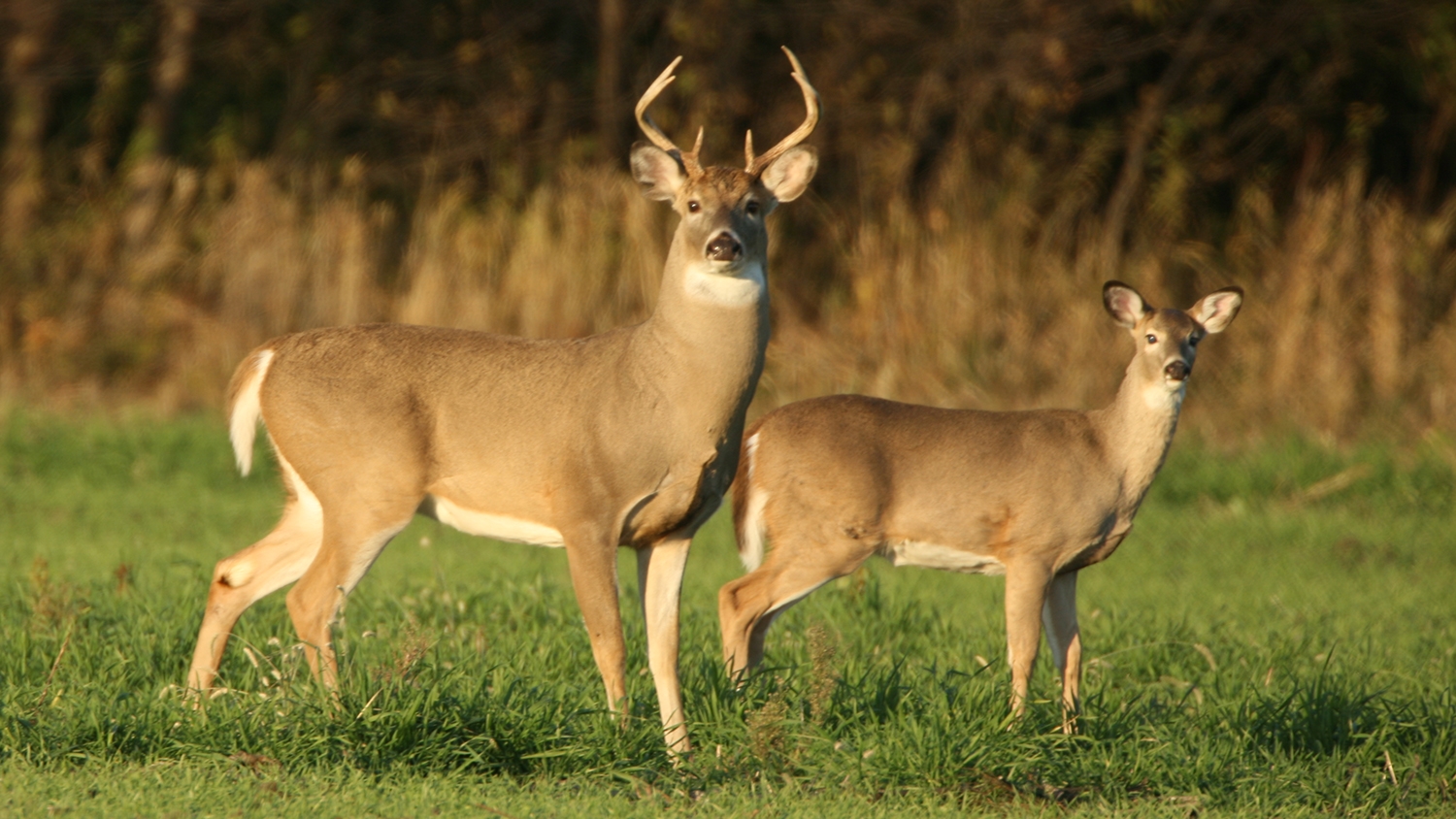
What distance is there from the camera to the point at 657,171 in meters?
5.21

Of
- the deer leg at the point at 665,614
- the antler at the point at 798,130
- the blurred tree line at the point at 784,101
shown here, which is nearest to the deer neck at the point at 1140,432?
the antler at the point at 798,130

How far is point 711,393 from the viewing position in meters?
4.78

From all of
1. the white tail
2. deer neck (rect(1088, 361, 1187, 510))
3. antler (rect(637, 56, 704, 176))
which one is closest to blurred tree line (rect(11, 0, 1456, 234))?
deer neck (rect(1088, 361, 1187, 510))

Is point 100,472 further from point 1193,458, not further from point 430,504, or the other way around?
point 1193,458

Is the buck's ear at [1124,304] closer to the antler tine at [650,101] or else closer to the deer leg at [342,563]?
the antler tine at [650,101]

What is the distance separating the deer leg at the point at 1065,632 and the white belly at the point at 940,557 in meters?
0.19

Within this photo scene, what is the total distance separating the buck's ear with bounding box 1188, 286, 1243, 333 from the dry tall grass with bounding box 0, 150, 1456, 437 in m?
4.56

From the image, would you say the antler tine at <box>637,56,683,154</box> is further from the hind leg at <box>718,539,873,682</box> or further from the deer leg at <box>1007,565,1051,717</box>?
the deer leg at <box>1007,565,1051,717</box>

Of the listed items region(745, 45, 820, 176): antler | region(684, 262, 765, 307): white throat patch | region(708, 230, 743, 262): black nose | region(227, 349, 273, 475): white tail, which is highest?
region(745, 45, 820, 176): antler

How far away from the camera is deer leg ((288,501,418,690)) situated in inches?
193

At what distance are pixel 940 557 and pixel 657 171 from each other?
1.63 metres

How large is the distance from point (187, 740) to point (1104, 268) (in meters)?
8.81

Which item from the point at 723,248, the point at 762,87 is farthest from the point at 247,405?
the point at 762,87

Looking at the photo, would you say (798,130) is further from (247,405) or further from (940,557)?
(247,405)
